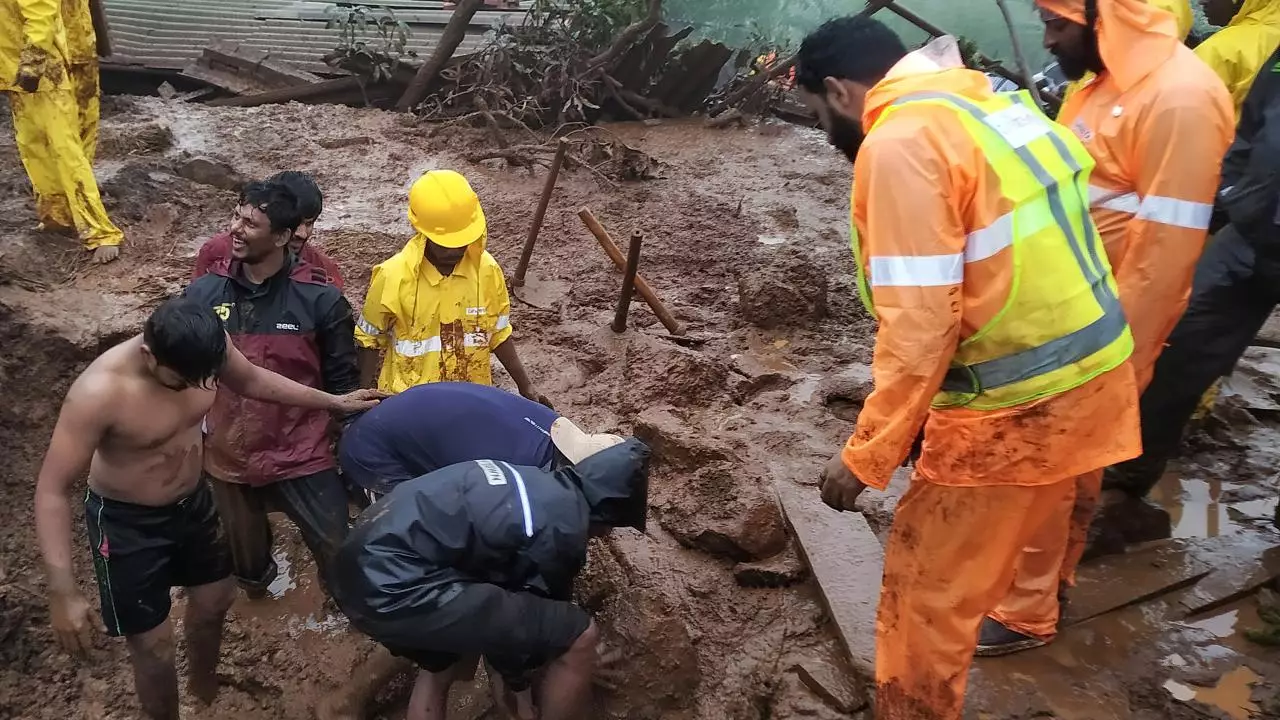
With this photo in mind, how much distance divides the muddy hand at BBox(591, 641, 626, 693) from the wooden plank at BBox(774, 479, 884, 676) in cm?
74

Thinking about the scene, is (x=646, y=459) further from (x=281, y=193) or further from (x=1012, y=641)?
(x=281, y=193)

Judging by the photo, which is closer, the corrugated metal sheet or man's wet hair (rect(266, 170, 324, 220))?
man's wet hair (rect(266, 170, 324, 220))

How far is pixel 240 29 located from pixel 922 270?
1011cm

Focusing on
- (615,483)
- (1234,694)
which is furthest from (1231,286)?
(615,483)

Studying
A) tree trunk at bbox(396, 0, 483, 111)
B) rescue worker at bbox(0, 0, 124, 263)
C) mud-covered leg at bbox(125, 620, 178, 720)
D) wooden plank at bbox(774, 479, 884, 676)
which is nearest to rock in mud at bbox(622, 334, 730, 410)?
wooden plank at bbox(774, 479, 884, 676)

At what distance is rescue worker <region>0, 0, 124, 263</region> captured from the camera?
457 centimetres

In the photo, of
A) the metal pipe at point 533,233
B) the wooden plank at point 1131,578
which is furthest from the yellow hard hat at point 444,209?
the wooden plank at point 1131,578

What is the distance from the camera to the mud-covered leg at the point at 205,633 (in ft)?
9.31

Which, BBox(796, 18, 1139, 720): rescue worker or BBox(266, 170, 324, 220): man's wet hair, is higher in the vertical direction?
BBox(796, 18, 1139, 720): rescue worker

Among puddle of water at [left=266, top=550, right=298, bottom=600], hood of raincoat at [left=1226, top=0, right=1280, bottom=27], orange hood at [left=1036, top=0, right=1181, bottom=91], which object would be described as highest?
hood of raincoat at [left=1226, top=0, right=1280, bottom=27]

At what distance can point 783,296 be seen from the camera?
494cm

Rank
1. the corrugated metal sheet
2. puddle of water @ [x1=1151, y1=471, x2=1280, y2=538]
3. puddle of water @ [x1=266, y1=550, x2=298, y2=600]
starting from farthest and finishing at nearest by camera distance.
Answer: the corrugated metal sheet → puddle of water @ [x1=266, y1=550, x2=298, y2=600] → puddle of water @ [x1=1151, y1=471, x2=1280, y2=538]

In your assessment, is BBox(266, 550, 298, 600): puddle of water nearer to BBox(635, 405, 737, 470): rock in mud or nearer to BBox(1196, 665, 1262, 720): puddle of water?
BBox(635, 405, 737, 470): rock in mud

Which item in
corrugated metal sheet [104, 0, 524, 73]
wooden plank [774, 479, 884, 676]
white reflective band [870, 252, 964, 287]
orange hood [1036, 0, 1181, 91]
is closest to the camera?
white reflective band [870, 252, 964, 287]
